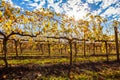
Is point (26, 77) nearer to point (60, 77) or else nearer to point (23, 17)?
point (60, 77)

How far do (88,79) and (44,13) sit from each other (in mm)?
8956

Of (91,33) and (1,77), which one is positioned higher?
(91,33)

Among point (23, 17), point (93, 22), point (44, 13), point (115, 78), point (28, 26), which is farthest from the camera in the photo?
point (93, 22)

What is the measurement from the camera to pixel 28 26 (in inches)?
696

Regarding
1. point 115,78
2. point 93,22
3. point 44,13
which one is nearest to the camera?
point 115,78

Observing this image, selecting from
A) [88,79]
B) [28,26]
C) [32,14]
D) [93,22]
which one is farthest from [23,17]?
[93,22]

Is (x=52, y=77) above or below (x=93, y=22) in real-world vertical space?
below

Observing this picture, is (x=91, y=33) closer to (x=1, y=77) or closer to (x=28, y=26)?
(x=28, y=26)

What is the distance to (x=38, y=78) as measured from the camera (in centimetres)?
822

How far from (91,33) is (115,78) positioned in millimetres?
13388

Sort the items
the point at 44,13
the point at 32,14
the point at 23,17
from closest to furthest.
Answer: the point at 23,17, the point at 32,14, the point at 44,13

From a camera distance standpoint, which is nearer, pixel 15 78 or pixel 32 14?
pixel 15 78

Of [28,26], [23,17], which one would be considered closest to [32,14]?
[23,17]

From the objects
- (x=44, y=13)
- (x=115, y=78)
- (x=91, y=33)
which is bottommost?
(x=115, y=78)
